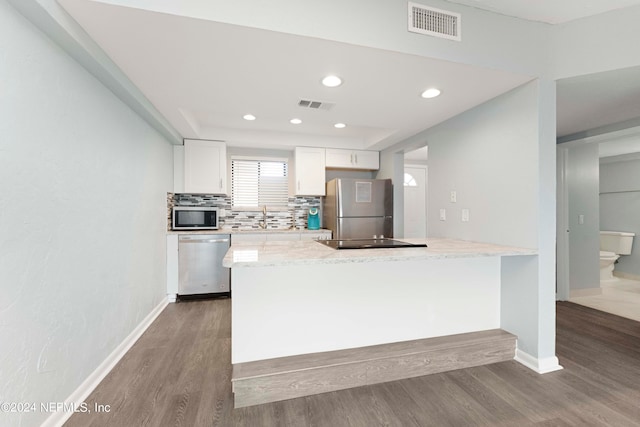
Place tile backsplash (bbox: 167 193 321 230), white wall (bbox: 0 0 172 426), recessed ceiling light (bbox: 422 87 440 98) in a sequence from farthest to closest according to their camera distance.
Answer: tile backsplash (bbox: 167 193 321 230) → recessed ceiling light (bbox: 422 87 440 98) → white wall (bbox: 0 0 172 426)

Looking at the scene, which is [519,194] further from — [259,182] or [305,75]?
[259,182]

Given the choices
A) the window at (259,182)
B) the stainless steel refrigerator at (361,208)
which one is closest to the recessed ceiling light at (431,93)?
the stainless steel refrigerator at (361,208)

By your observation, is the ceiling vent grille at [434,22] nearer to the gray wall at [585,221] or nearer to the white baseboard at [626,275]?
the gray wall at [585,221]

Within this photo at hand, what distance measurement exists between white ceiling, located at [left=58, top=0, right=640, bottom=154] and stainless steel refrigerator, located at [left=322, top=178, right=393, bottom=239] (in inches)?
40.4

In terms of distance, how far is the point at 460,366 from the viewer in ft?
6.70

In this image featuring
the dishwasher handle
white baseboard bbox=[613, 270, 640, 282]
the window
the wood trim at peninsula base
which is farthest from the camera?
white baseboard bbox=[613, 270, 640, 282]

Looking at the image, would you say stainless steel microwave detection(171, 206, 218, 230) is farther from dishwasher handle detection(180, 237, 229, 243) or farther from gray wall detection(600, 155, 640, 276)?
gray wall detection(600, 155, 640, 276)

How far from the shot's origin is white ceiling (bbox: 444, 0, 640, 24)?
69.6 inches

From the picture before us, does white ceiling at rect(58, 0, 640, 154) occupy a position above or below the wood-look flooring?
above

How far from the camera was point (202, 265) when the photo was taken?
141 inches

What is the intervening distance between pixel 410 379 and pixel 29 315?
85.2 inches

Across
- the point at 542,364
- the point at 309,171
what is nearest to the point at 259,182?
the point at 309,171

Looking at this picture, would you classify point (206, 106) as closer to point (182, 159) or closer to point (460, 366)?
point (182, 159)

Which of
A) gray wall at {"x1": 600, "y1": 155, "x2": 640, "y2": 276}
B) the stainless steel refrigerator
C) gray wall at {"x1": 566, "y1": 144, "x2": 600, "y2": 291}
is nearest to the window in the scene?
the stainless steel refrigerator
